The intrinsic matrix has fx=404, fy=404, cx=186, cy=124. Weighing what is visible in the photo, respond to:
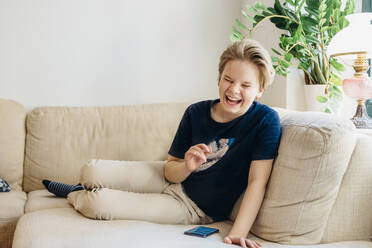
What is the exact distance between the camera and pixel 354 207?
1327mm

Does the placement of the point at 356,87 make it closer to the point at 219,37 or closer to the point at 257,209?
the point at 257,209

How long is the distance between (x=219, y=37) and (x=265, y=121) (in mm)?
1375

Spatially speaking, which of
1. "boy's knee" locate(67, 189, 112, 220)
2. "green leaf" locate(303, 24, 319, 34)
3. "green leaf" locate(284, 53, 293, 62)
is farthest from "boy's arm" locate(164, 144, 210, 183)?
"green leaf" locate(303, 24, 319, 34)

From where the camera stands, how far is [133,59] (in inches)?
99.7

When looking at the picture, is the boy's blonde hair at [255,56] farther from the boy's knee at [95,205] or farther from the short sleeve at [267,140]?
the boy's knee at [95,205]

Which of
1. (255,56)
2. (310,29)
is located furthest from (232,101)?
(310,29)

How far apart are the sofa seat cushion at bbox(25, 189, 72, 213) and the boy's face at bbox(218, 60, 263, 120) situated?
811mm

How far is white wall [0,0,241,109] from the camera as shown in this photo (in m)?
2.34

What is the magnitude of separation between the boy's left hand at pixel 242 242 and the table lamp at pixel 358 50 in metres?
0.92

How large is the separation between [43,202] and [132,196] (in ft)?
1.70

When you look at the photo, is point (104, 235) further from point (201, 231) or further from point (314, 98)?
point (314, 98)

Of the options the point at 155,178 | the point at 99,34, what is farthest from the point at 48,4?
the point at 155,178

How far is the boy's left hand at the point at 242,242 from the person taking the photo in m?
1.24

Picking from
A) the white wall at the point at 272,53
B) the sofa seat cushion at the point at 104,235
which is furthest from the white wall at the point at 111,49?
the sofa seat cushion at the point at 104,235
